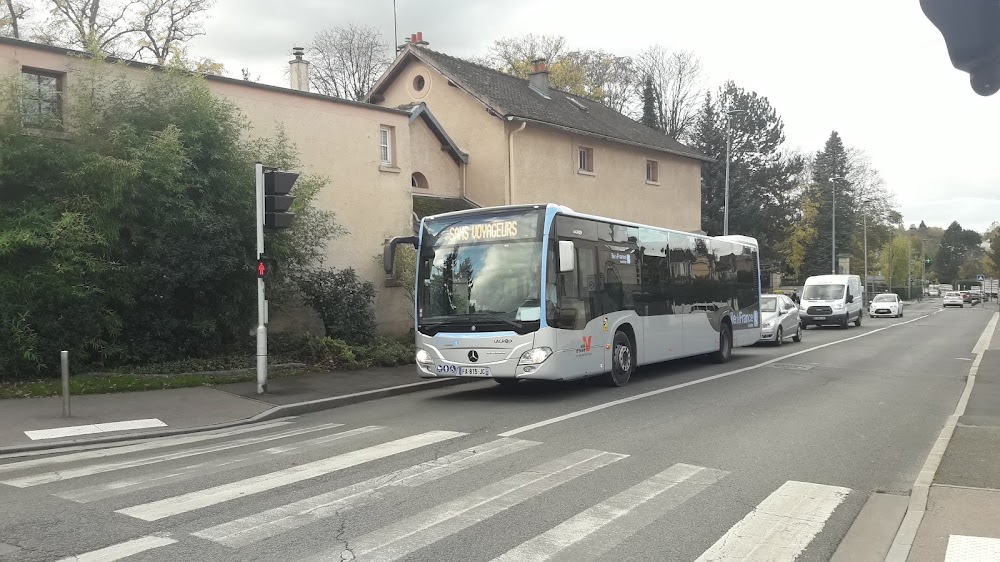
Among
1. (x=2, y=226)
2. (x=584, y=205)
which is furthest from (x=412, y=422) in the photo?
(x=584, y=205)

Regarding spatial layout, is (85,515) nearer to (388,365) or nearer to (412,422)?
(412,422)

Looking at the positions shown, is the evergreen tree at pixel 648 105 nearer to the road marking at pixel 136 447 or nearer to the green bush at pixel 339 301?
the green bush at pixel 339 301

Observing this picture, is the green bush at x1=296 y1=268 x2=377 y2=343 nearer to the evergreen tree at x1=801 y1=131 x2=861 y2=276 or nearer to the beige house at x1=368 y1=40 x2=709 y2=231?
the beige house at x1=368 y1=40 x2=709 y2=231

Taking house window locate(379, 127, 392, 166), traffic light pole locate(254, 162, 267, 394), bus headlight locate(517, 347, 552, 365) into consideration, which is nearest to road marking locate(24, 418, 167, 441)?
traffic light pole locate(254, 162, 267, 394)

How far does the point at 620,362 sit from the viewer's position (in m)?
13.5

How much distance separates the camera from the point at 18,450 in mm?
8469

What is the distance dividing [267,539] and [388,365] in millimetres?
11078

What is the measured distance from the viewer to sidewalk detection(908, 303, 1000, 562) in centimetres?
488

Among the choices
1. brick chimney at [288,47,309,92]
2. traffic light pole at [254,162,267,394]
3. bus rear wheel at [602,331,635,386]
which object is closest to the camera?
traffic light pole at [254,162,267,394]

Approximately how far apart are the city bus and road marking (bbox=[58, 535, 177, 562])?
6.78m

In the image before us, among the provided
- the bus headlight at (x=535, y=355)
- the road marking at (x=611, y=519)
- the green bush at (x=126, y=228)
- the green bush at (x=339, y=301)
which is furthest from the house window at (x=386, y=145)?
the road marking at (x=611, y=519)

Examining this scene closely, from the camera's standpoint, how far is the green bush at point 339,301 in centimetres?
1664

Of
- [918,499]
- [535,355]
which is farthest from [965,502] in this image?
[535,355]

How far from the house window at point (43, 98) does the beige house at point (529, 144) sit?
34.2 ft
